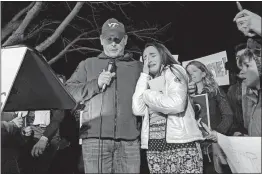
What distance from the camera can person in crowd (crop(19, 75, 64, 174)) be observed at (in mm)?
2281

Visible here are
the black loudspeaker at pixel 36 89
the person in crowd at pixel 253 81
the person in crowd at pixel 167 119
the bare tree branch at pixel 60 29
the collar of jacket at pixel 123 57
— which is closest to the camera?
the black loudspeaker at pixel 36 89

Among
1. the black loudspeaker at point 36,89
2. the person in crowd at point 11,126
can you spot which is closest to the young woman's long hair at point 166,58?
the black loudspeaker at point 36,89

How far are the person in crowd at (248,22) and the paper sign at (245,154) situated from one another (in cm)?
72

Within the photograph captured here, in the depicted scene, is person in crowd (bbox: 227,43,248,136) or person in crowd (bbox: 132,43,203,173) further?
person in crowd (bbox: 227,43,248,136)

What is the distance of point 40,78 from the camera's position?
5.45 ft

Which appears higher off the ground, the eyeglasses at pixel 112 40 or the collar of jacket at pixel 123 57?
the eyeglasses at pixel 112 40

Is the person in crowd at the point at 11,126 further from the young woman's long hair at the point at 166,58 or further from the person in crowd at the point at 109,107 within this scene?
the young woman's long hair at the point at 166,58

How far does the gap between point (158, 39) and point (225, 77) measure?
0.54 metres

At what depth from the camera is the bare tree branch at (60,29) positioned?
2393 millimetres

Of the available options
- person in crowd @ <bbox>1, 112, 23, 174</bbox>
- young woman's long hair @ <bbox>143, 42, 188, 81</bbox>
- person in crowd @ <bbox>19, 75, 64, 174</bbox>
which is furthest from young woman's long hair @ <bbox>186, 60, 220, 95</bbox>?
person in crowd @ <bbox>1, 112, 23, 174</bbox>

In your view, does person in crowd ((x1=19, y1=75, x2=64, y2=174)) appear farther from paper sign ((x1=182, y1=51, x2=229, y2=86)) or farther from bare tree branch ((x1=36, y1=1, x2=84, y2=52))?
paper sign ((x1=182, y1=51, x2=229, y2=86))

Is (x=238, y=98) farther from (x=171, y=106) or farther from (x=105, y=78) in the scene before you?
(x=105, y=78)

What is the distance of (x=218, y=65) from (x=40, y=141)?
4.50ft

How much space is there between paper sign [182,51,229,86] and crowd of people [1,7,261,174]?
0.12 feet
